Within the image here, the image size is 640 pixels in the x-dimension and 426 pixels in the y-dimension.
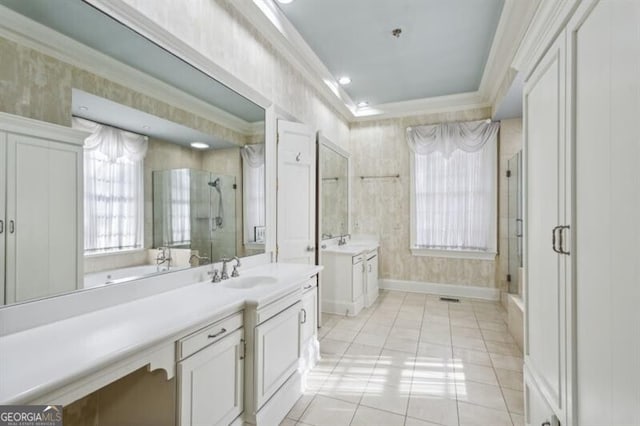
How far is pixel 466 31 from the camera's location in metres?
2.89

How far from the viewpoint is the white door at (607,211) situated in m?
0.85

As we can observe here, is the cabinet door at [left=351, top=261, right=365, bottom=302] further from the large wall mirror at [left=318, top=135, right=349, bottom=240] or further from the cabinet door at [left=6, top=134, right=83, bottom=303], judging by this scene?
the cabinet door at [left=6, top=134, right=83, bottom=303]

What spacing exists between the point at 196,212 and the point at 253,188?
0.62 m

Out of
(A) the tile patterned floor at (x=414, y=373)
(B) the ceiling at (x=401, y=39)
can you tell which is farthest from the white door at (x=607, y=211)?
(B) the ceiling at (x=401, y=39)

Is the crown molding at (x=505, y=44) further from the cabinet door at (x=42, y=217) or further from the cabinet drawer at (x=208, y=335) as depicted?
the cabinet door at (x=42, y=217)

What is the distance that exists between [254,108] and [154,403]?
7.00 feet

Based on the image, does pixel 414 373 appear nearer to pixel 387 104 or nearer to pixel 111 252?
pixel 111 252

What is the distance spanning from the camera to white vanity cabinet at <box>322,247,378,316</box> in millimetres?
3822

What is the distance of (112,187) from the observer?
4.99 feet

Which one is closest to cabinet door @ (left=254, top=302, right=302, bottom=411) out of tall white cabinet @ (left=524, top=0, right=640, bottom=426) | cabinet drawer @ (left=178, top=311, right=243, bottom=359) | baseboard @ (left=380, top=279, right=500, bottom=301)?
cabinet drawer @ (left=178, top=311, right=243, bottom=359)

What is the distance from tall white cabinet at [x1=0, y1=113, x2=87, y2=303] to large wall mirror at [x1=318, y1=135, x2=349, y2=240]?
247 centimetres

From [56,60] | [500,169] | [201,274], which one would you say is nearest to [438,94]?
[500,169]

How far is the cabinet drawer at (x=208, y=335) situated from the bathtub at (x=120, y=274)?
20.7 inches

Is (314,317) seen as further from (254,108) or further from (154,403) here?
(254,108)
